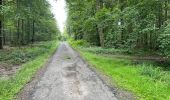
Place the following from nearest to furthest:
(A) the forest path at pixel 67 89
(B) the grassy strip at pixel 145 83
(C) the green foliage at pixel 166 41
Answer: (A) the forest path at pixel 67 89 → (B) the grassy strip at pixel 145 83 → (C) the green foliage at pixel 166 41

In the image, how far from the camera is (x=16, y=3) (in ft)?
97.9

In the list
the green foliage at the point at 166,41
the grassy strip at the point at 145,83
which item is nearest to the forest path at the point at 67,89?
the grassy strip at the point at 145,83

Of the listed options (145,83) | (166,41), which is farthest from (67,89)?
(166,41)

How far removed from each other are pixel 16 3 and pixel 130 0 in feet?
45.7

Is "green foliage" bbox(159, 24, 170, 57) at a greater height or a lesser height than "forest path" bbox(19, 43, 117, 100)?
greater

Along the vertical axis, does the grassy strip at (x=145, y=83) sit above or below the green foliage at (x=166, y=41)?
below

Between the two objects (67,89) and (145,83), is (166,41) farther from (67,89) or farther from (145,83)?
(67,89)

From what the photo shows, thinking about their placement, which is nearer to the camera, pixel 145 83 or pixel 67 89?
pixel 67 89

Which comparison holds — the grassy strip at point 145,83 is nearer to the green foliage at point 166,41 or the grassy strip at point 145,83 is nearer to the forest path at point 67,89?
the forest path at point 67,89

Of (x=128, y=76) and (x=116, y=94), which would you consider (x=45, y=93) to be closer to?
(x=116, y=94)

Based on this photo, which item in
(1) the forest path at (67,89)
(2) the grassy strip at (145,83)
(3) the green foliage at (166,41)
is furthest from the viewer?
(3) the green foliage at (166,41)

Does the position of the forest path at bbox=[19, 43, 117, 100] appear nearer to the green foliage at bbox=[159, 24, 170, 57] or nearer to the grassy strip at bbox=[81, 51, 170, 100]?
the grassy strip at bbox=[81, 51, 170, 100]

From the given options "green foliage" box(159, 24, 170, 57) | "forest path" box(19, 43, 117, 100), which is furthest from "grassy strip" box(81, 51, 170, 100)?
"green foliage" box(159, 24, 170, 57)

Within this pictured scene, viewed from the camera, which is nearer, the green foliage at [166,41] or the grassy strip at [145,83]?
the grassy strip at [145,83]
